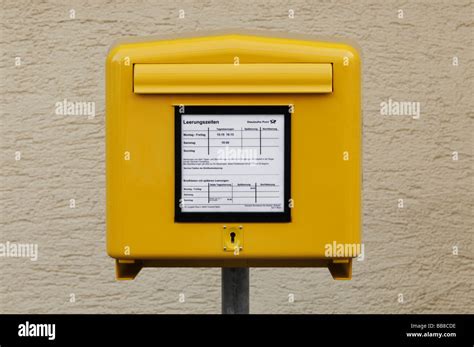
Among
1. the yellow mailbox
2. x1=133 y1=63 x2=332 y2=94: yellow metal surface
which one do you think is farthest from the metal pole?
x1=133 y1=63 x2=332 y2=94: yellow metal surface

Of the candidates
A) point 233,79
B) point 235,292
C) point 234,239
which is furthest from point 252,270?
point 233,79

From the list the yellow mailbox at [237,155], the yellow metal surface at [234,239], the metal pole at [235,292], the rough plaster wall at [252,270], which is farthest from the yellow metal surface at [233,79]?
the rough plaster wall at [252,270]

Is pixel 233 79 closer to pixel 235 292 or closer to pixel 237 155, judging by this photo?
pixel 237 155

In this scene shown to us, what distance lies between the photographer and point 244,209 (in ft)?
6.35

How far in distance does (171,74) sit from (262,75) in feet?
0.82

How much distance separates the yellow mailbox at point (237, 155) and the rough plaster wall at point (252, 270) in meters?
2.20

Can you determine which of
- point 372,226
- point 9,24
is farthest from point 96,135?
point 372,226

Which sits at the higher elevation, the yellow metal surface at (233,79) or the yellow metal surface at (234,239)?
the yellow metal surface at (233,79)

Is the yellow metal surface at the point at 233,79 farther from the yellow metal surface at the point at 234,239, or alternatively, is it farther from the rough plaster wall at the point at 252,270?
the rough plaster wall at the point at 252,270

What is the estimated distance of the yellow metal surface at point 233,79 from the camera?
6.27 feet

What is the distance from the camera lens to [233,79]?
6.27ft

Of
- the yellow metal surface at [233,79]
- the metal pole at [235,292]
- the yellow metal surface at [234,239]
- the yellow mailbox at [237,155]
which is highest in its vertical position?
the yellow metal surface at [233,79]

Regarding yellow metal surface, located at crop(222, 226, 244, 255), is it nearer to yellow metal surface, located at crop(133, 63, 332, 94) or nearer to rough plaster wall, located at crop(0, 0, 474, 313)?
yellow metal surface, located at crop(133, 63, 332, 94)

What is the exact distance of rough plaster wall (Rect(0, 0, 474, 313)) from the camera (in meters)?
4.09
